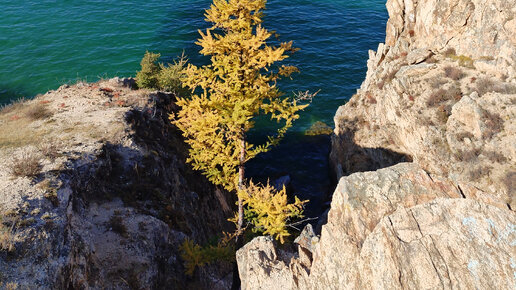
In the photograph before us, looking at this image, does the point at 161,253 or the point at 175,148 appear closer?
the point at 161,253

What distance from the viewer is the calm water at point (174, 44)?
38941 mm

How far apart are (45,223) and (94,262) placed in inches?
123

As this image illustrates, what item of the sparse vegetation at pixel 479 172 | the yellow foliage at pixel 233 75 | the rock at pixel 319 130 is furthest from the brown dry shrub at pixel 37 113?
the sparse vegetation at pixel 479 172

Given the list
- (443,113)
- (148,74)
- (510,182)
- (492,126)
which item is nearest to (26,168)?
(148,74)

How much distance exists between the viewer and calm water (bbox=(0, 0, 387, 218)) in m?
38.9

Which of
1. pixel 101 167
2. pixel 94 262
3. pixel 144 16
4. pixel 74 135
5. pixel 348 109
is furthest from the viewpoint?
pixel 144 16

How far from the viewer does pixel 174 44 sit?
51656 millimetres

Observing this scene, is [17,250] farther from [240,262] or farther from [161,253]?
[240,262]

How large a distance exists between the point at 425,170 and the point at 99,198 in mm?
19103

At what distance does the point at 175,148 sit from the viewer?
26672mm

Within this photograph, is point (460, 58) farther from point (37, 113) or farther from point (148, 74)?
point (37, 113)

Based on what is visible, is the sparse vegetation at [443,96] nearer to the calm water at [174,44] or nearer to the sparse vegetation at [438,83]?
the sparse vegetation at [438,83]

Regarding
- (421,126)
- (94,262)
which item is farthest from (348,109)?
(94,262)

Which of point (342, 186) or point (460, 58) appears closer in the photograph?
point (342, 186)
